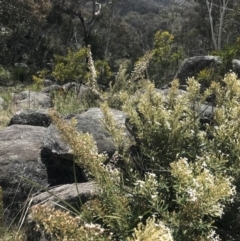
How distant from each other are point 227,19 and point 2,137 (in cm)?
2510

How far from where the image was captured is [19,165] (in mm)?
4234

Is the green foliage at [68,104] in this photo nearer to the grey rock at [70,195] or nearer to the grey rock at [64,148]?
the grey rock at [64,148]

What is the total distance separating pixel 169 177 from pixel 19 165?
7.08 ft

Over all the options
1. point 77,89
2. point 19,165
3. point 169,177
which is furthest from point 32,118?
point 169,177

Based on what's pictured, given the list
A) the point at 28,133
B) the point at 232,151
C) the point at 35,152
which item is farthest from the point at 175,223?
the point at 28,133

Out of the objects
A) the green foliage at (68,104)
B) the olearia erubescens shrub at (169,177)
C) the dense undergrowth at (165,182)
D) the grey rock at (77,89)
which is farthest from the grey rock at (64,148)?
the grey rock at (77,89)

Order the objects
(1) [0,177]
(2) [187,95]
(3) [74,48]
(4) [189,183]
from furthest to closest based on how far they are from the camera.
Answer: (3) [74,48]
(1) [0,177]
(2) [187,95]
(4) [189,183]

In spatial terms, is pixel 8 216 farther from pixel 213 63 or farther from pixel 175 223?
pixel 213 63

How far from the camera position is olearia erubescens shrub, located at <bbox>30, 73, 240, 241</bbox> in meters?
1.75

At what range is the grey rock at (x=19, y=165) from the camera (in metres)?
3.91

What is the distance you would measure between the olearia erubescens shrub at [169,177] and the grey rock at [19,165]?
137 cm

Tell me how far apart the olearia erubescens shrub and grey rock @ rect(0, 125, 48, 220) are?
137cm

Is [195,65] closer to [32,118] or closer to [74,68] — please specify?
[74,68]

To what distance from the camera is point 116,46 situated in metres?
35.0
